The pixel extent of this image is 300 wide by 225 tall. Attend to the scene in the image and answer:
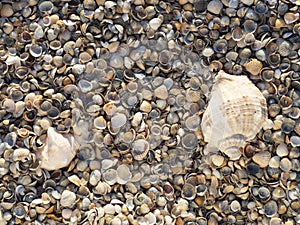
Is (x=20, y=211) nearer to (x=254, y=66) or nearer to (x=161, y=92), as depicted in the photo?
(x=161, y=92)

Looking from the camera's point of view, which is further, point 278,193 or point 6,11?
point 6,11

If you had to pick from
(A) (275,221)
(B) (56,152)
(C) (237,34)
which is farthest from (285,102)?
(B) (56,152)

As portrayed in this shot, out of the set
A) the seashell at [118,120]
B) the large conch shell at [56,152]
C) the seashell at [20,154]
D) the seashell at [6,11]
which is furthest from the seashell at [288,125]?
the seashell at [6,11]

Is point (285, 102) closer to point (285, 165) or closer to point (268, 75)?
point (268, 75)

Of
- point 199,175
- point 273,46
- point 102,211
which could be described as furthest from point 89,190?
point 273,46

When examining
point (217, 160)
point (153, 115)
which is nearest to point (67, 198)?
point (153, 115)

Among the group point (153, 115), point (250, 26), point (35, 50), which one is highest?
point (250, 26)

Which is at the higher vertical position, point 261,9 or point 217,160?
point 261,9
